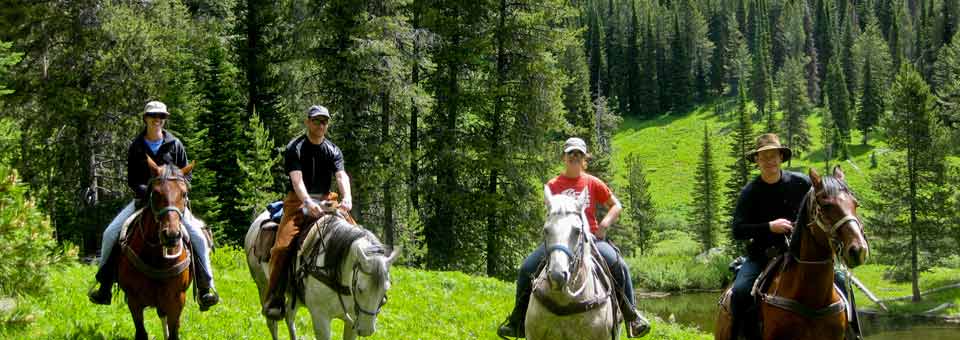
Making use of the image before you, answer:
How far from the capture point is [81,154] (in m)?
23.9

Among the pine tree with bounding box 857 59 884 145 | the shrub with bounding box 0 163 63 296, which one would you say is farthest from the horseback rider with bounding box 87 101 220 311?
the pine tree with bounding box 857 59 884 145

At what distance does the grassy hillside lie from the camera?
94750mm

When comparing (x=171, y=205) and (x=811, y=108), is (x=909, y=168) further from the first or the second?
(x=811, y=108)

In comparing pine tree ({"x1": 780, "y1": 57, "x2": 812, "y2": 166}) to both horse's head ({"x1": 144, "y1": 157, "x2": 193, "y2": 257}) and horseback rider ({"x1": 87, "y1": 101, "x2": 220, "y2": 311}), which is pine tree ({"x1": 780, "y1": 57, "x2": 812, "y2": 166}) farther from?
horse's head ({"x1": 144, "y1": 157, "x2": 193, "y2": 257})

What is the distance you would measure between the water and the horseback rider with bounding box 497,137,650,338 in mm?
27436

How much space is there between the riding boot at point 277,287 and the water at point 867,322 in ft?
93.4

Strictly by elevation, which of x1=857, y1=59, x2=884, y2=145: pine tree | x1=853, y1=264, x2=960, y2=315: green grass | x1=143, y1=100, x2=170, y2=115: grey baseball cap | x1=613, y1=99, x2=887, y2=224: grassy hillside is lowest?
x1=853, y1=264, x2=960, y2=315: green grass

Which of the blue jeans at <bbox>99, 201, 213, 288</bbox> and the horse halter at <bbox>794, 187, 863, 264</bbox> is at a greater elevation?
the horse halter at <bbox>794, 187, 863, 264</bbox>

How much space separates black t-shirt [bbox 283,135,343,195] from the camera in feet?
30.0

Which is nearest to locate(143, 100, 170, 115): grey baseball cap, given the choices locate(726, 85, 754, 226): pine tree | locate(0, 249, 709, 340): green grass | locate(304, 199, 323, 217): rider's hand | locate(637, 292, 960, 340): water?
locate(0, 249, 709, 340): green grass

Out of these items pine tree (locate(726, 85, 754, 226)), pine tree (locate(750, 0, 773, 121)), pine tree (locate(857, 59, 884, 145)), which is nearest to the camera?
pine tree (locate(726, 85, 754, 226))

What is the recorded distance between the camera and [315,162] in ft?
30.7

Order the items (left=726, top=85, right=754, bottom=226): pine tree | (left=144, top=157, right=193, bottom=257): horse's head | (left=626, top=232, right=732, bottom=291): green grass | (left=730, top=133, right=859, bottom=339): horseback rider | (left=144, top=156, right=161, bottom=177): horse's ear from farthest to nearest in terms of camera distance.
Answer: (left=726, top=85, right=754, bottom=226): pine tree → (left=626, top=232, right=732, bottom=291): green grass → (left=144, top=156, right=161, bottom=177): horse's ear → (left=144, top=157, right=193, bottom=257): horse's head → (left=730, top=133, right=859, bottom=339): horseback rider

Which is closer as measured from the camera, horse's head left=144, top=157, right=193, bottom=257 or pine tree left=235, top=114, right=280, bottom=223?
horse's head left=144, top=157, right=193, bottom=257
